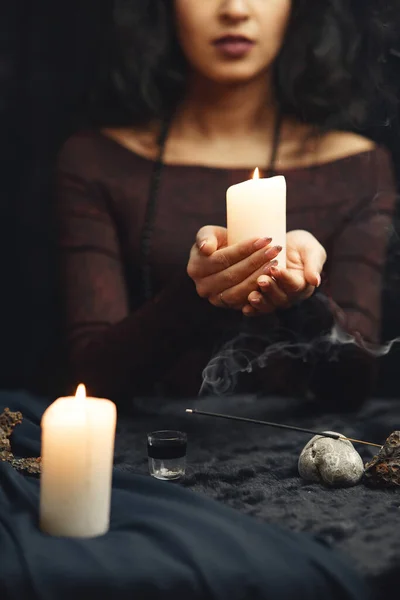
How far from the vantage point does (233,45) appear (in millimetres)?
1538

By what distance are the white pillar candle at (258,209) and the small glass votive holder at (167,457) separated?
0.34m

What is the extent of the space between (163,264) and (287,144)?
37 centimetres

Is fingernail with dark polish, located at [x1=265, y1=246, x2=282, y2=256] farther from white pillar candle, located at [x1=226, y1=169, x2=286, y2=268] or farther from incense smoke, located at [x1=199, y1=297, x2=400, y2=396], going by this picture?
incense smoke, located at [x1=199, y1=297, x2=400, y2=396]

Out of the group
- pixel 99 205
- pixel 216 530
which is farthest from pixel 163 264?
pixel 216 530

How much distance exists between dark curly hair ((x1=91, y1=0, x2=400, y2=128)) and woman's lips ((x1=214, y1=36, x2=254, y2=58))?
0.27 feet

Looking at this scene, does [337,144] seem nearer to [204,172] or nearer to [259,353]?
[204,172]

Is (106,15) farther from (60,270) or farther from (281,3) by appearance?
(60,270)

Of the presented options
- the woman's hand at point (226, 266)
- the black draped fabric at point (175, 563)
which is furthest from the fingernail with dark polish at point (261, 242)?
the black draped fabric at point (175, 563)

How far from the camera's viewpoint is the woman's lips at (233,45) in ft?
5.04

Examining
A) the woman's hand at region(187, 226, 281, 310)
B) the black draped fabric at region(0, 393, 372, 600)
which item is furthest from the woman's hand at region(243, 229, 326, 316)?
the black draped fabric at region(0, 393, 372, 600)

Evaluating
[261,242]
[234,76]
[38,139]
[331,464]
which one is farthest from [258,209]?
[38,139]

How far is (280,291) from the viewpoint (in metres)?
1.29

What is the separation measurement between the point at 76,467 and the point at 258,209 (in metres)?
0.50

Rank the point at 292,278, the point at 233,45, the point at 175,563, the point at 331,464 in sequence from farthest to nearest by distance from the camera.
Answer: the point at 233,45 → the point at 292,278 → the point at 331,464 → the point at 175,563
